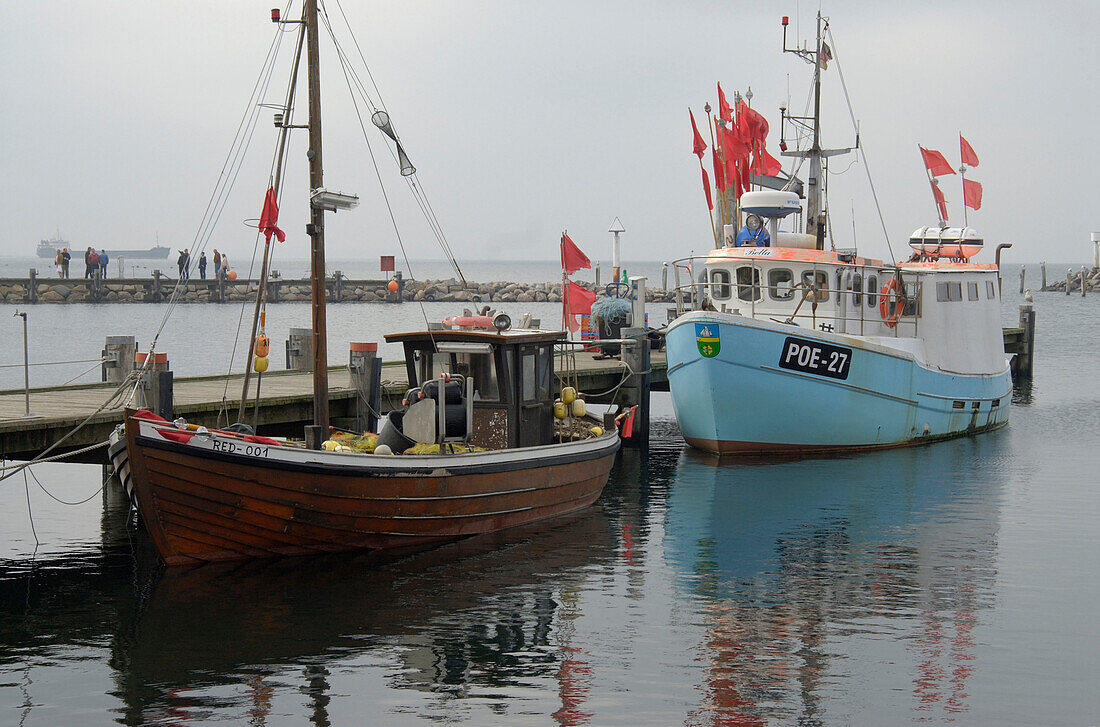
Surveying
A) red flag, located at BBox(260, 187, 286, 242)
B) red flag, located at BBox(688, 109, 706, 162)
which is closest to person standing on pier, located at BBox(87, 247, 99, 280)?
red flag, located at BBox(688, 109, 706, 162)

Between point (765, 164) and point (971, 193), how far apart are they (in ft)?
22.8

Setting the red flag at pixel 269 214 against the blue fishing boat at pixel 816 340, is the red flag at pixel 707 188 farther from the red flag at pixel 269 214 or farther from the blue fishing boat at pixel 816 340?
the red flag at pixel 269 214

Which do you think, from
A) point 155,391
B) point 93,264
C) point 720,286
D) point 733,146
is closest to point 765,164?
point 733,146

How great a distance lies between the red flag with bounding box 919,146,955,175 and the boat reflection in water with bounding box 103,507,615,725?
18514 mm

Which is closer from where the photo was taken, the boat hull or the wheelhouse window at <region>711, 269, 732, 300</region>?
the boat hull

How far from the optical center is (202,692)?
11.2 metres

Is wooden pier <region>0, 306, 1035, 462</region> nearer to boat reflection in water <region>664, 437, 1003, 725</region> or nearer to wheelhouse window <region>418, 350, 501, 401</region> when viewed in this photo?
wheelhouse window <region>418, 350, 501, 401</region>

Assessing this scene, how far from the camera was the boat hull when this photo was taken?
14.4 m

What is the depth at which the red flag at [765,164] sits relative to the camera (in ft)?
93.7

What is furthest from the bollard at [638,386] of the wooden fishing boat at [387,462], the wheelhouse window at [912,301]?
the wheelhouse window at [912,301]

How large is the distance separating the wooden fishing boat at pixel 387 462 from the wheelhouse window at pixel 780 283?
758 centimetres

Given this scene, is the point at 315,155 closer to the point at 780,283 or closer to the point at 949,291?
the point at 780,283

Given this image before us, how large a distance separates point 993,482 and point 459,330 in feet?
39.2

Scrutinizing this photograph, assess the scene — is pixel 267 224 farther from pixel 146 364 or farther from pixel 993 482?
pixel 993 482
